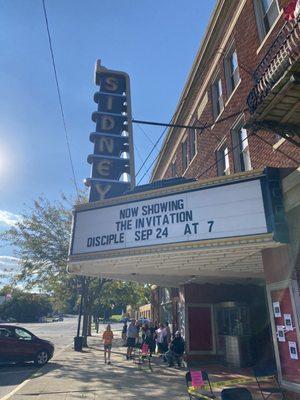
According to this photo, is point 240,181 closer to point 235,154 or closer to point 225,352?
point 235,154

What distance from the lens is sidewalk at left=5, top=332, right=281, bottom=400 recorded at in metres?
9.55

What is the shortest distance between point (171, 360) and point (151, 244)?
8.42m

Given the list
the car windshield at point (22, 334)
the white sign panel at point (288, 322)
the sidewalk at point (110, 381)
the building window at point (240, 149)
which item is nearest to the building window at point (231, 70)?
the building window at point (240, 149)

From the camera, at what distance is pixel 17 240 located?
23906 millimetres

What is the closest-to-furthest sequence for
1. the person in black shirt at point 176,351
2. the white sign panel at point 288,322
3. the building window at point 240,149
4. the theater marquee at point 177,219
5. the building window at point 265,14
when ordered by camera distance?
1. the white sign panel at point 288,322
2. the theater marquee at point 177,219
3. the building window at point 265,14
4. the building window at point 240,149
5. the person in black shirt at point 176,351

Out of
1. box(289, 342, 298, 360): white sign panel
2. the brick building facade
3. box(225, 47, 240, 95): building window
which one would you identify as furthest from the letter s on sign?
box(289, 342, 298, 360): white sign panel

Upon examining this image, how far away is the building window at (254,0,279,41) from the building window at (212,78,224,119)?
354 centimetres

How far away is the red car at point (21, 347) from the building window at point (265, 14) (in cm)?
1512

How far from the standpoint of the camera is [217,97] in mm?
15789

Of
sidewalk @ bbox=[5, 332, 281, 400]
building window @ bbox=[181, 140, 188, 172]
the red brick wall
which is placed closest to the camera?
sidewalk @ bbox=[5, 332, 281, 400]

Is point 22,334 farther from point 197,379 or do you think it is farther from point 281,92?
point 281,92

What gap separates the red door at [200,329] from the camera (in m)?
16.5

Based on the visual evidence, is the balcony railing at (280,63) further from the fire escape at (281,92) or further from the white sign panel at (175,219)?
the white sign panel at (175,219)

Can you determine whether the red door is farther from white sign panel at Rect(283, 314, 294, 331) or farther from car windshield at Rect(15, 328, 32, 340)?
white sign panel at Rect(283, 314, 294, 331)
